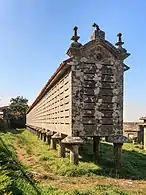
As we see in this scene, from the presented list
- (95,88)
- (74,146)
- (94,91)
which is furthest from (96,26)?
(74,146)

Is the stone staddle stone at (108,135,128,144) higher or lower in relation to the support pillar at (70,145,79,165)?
higher

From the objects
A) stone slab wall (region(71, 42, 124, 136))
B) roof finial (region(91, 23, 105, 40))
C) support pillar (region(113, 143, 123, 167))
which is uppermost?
roof finial (region(91, 23, 105, 40))

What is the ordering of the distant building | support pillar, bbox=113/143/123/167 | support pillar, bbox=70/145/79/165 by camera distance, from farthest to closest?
the distant building < support pillar, bbox=113/143/123/167 < support pillar, bbox=70/145/79/165

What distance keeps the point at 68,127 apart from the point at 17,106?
59.6 meters

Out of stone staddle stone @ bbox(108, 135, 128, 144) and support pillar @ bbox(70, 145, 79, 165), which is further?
stone staddle stone @ bbox(108, 135, 128, 144)

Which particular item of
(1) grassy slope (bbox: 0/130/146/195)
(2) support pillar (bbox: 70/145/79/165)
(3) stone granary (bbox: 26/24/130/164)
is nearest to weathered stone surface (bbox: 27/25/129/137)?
(3) stone granary (bbox: 26/24/130/164)

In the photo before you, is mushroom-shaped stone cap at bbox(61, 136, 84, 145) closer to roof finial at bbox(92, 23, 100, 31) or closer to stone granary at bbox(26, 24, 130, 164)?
stone granary at bbox(26, 24, 130, 164)

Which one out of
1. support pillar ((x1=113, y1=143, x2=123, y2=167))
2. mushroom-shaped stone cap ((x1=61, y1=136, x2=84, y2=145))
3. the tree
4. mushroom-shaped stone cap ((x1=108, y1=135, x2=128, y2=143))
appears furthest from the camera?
the tree

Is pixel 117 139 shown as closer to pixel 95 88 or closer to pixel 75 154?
pixel 75 154

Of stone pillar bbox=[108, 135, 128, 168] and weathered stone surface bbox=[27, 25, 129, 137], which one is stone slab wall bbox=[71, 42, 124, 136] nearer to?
weathered stone surface bbox=[27, 25, 129, 137]

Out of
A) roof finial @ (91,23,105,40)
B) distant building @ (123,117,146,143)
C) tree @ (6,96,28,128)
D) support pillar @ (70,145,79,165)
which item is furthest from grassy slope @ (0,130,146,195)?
tree @ (6,96,28,128)

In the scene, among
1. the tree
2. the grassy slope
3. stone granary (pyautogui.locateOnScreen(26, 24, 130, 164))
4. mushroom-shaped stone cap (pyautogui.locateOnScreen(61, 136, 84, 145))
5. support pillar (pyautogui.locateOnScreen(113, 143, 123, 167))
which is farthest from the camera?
the tree

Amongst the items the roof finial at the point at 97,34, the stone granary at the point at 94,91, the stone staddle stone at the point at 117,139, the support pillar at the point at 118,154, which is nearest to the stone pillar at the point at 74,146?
the stone granary at the point at 94,91

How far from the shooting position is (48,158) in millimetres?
13242
